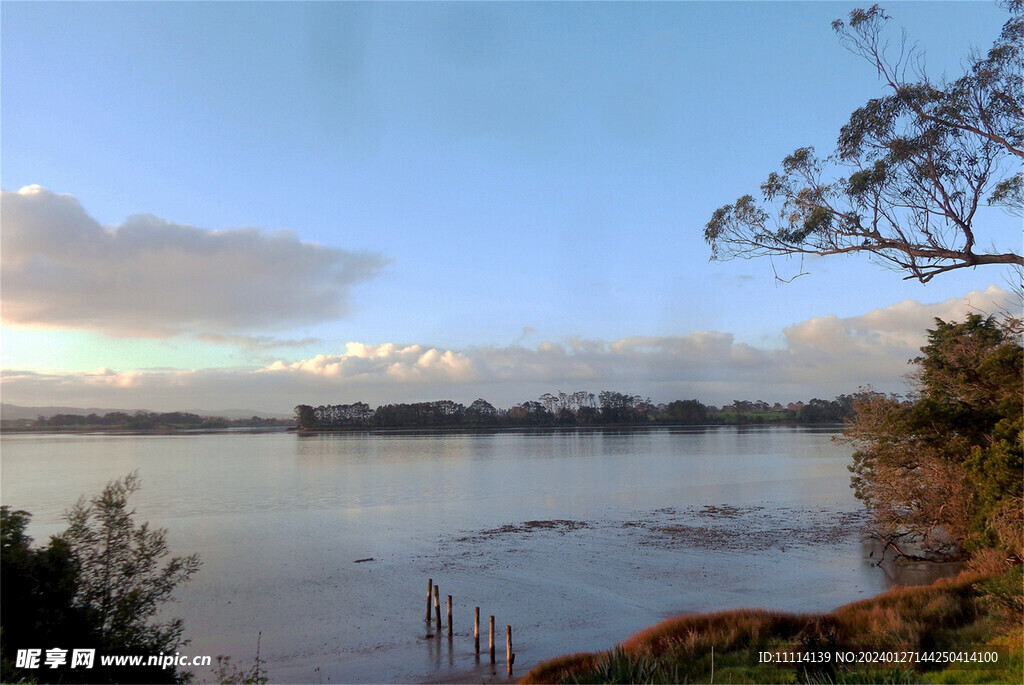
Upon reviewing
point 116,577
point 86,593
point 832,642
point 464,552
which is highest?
point 116,577

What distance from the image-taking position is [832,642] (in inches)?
426

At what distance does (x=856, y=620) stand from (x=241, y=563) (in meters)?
21.1

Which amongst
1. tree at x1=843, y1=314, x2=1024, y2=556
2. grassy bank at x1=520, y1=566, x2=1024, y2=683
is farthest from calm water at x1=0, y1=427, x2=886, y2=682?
grassy bank at x1=520, y1=566, x2=1024, y2=683

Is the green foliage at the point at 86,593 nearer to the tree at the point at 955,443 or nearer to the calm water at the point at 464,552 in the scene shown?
the calm water at the point at 464,552

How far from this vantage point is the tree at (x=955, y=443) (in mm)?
16703

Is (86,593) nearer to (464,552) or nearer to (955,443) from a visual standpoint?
(464,552)

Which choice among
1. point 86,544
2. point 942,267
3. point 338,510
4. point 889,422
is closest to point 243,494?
point 338,510

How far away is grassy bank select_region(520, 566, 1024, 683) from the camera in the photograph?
853 centimetres

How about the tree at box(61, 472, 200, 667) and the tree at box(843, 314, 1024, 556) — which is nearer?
the tree at box(61, 472, 200, 667)

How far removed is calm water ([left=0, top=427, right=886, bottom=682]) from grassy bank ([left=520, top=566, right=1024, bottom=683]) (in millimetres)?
3423

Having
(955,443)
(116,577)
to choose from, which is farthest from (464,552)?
(955,443)

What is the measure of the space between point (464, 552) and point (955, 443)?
1743 centimetres

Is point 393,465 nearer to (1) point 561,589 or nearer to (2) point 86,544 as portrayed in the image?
(1) point 561,589

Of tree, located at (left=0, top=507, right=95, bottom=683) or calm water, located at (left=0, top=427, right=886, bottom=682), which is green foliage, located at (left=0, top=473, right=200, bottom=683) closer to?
tree, located at (left=0, top=507, right=95, bottom=683)
